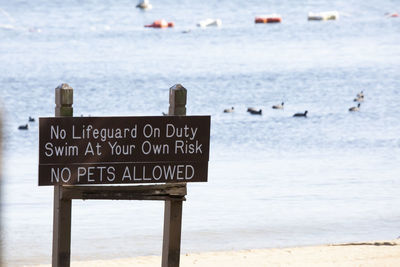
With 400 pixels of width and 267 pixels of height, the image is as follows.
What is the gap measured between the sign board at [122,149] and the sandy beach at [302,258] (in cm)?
333

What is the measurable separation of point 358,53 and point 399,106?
26425 millimetres

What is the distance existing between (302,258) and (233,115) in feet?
83.9

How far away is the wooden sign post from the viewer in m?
7.65

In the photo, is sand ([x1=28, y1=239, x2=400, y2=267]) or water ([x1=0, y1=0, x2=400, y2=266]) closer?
sand ([x1=28, y1=239, x2=400, y2=267])

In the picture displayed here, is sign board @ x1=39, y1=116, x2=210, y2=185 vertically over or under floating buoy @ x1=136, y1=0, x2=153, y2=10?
under

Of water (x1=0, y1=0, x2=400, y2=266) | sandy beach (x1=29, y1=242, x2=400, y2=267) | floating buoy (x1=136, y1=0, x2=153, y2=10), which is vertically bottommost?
sandy beach (x1=29, y1=242, x2=400, y2=267)

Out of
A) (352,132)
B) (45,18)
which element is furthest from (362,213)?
(45,18)

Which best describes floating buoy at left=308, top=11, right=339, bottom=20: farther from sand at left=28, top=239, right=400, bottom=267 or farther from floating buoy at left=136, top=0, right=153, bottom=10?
sand at left=28, top=239, right=400, bottom=267

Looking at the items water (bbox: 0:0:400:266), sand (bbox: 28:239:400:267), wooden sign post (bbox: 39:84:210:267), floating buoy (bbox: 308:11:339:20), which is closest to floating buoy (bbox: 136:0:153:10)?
water (bbox: 0:0:400:266)

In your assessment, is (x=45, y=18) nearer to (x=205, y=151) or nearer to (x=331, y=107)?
(x=331, y=107)

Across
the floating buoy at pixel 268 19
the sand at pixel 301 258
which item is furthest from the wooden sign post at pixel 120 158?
the floating buoy at pixel 268 19

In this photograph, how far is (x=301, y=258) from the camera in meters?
11.4

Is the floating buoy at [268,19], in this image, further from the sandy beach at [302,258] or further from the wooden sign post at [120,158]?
the wooden sign post at [120,158]

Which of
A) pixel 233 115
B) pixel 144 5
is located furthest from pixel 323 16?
pixel 233 115
